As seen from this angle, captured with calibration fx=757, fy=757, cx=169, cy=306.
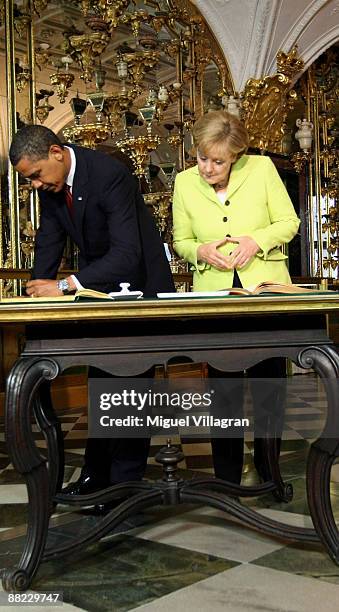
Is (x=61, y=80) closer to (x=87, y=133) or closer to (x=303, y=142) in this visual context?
(x=87, y=133)

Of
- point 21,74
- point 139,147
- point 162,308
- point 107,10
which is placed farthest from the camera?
point 139,147

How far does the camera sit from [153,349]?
6.86ft

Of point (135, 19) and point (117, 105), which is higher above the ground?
point (135, 19)

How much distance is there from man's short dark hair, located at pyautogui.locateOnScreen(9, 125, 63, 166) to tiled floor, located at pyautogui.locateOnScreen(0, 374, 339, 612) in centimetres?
124

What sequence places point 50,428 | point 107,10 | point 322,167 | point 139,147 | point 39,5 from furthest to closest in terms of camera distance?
1. point 322,167
2. point 139,147
3. point 107,10
4. point 39,5
5. point 50,428

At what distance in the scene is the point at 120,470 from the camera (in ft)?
9.05

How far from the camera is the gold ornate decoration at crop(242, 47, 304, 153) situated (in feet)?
27.3

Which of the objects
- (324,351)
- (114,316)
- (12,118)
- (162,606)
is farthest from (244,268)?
(12,118)

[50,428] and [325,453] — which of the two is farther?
[50,428]

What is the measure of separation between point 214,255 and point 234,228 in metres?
0.20

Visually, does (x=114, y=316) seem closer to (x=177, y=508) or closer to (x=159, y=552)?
(x=159, y=552)

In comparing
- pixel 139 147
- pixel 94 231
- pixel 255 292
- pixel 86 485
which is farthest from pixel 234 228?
pixel 139 147

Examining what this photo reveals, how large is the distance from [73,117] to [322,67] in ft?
16.4

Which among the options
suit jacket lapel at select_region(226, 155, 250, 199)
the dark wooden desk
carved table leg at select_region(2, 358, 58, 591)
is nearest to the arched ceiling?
suit jacket lapel at select_region(226, 155, 250, 199)
